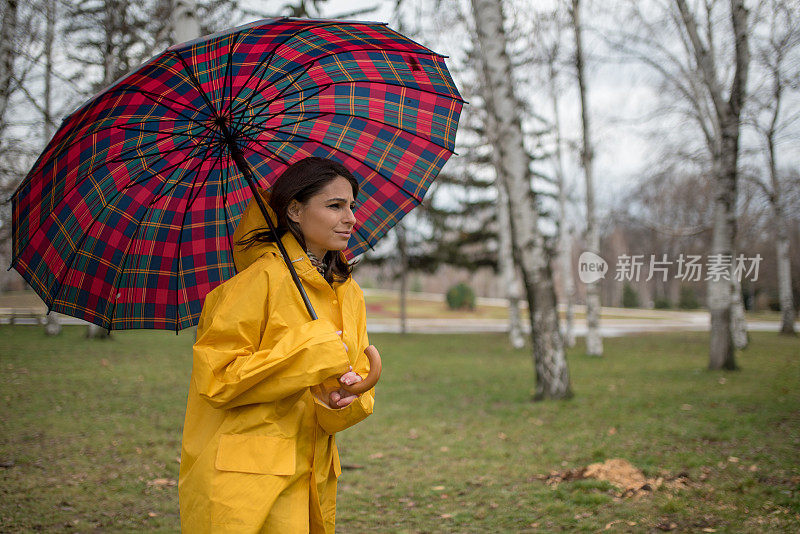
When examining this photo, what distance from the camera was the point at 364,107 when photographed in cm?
276

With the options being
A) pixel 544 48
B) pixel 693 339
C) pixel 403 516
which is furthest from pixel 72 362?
pixel 693 339

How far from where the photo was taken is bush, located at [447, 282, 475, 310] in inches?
1357

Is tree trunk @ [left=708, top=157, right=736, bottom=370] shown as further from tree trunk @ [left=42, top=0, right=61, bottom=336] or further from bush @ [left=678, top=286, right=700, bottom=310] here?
bush @ [left=678, top=286, right=700, bottom=310]

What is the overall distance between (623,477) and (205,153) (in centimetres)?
427

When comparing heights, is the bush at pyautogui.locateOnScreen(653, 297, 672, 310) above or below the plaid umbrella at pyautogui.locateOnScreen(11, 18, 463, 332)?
below

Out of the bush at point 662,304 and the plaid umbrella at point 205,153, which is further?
the bush at point 662,304

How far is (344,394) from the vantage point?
2.03m

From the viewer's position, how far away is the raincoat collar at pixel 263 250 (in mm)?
2170

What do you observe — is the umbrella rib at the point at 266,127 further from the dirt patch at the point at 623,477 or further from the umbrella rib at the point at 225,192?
the dirt patch at the point at 623,477

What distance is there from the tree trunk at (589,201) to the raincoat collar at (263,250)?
1286cm

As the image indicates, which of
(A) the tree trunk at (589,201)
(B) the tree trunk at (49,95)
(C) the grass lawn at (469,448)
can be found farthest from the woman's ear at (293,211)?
(A) the tree trunk at (589,201)

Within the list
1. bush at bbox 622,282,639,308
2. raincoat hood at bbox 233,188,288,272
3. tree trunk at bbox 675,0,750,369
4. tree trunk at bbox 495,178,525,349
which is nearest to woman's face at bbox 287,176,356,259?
raincoat hood at bbox 233,188,288,272

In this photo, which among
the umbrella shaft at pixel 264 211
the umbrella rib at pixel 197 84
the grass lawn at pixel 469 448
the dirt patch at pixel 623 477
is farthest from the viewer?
the dirt patch at pixel 623 477

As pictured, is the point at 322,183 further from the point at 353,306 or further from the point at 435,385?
the point at 435,385
